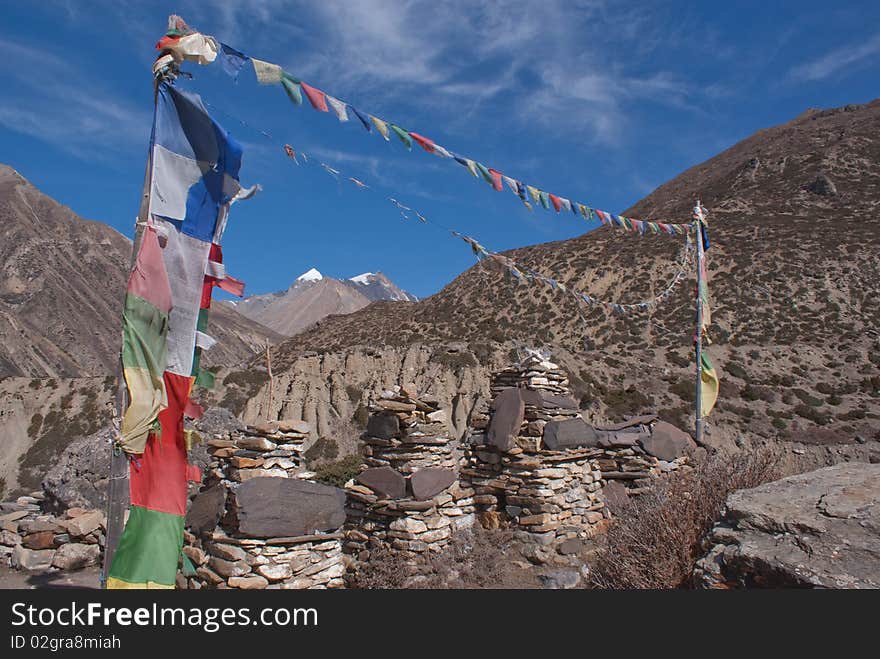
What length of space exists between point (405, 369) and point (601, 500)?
22616 mm

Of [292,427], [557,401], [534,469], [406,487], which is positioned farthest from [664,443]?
[292,427]

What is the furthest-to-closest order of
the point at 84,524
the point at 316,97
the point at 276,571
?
the point at 84,524
the point at 276,571
the point at 316,97

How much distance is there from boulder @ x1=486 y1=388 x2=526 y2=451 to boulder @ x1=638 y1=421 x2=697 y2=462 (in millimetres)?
2492

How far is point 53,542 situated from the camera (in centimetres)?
914

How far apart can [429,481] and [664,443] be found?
4570mm

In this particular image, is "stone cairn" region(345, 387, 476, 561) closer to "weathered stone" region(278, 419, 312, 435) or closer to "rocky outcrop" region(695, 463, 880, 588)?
"weathered stone" region(278, 419, 312, 435)

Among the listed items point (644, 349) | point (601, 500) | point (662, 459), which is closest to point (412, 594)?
point (601, 500)

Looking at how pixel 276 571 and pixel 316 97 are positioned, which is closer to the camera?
pixel 316 97

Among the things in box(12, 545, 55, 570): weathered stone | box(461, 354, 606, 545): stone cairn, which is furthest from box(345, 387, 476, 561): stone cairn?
box(12, 545, 55, 570): weathered stone

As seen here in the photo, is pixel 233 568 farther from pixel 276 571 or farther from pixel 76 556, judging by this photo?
pixel 76 556

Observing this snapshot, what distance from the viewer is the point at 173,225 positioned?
4.85m

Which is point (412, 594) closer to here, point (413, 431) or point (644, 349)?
point (413, 431)

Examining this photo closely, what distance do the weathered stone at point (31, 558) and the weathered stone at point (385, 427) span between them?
4990 mm

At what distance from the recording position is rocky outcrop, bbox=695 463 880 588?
418cm
